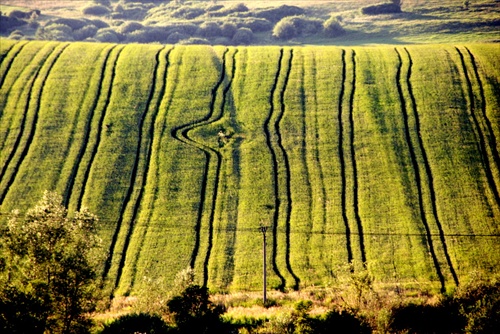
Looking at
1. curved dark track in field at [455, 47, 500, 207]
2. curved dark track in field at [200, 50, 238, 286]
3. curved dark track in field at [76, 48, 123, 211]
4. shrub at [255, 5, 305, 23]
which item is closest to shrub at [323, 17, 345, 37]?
shrub at [255, 5, 305, 23]

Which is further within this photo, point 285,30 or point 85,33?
point 85,33

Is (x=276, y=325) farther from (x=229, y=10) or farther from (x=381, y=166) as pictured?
(x=229, y=10)

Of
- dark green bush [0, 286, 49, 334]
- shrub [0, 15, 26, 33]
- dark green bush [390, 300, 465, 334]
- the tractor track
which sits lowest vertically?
dark green bush [0, 286, 49, 334]

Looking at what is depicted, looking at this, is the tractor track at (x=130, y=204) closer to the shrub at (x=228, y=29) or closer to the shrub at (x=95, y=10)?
the shrub at (x=228, y=29)

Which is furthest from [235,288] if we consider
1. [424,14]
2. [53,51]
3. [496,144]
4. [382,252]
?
[424,14]

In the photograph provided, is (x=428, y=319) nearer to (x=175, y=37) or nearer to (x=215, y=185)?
(x=215, y=185)

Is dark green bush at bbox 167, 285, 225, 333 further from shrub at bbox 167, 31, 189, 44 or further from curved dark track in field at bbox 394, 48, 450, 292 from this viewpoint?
shrub at bbox 167, 31, 189, 44

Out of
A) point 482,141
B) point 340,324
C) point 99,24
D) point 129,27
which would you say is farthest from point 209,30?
point 340,324
